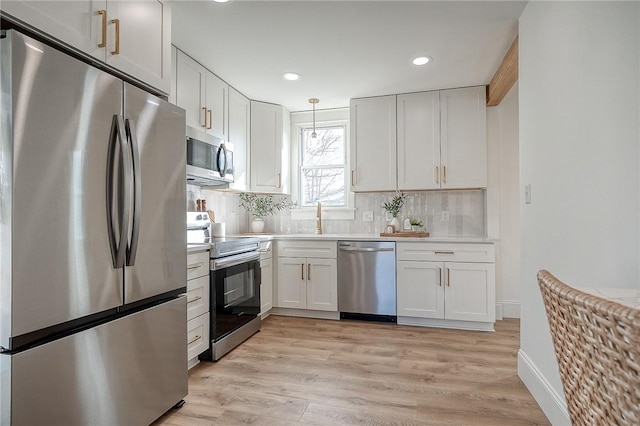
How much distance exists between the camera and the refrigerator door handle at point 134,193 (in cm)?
158

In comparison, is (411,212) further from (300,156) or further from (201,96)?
(201,96)

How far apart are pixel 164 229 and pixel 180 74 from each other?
5.01 feet

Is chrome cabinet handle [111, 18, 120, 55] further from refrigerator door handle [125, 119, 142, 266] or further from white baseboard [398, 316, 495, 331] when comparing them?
white baseboard [398, 316, 495, 331]

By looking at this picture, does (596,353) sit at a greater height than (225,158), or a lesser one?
lesser

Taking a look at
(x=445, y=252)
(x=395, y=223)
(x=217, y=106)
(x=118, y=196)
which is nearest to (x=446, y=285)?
(x=445, y=252)

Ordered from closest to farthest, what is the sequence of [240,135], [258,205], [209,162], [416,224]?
[209,162]
[240,135]
[416,224]
[258,205]

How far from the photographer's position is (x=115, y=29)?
1.61 meters

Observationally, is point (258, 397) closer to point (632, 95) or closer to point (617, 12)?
point (632, 95)

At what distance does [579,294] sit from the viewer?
1.54 feet

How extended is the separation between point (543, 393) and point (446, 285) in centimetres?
151

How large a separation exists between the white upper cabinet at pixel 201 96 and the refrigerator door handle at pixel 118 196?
1.27m

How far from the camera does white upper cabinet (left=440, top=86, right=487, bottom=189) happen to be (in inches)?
140

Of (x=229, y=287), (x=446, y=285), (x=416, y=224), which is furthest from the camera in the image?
(x=416, y=224)

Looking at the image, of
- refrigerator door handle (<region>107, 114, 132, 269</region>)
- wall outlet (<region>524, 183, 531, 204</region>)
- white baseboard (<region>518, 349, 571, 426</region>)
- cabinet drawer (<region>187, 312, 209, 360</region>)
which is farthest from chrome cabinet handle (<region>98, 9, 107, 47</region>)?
white baseboard (<region>518, 349, 571, 426</region>)
